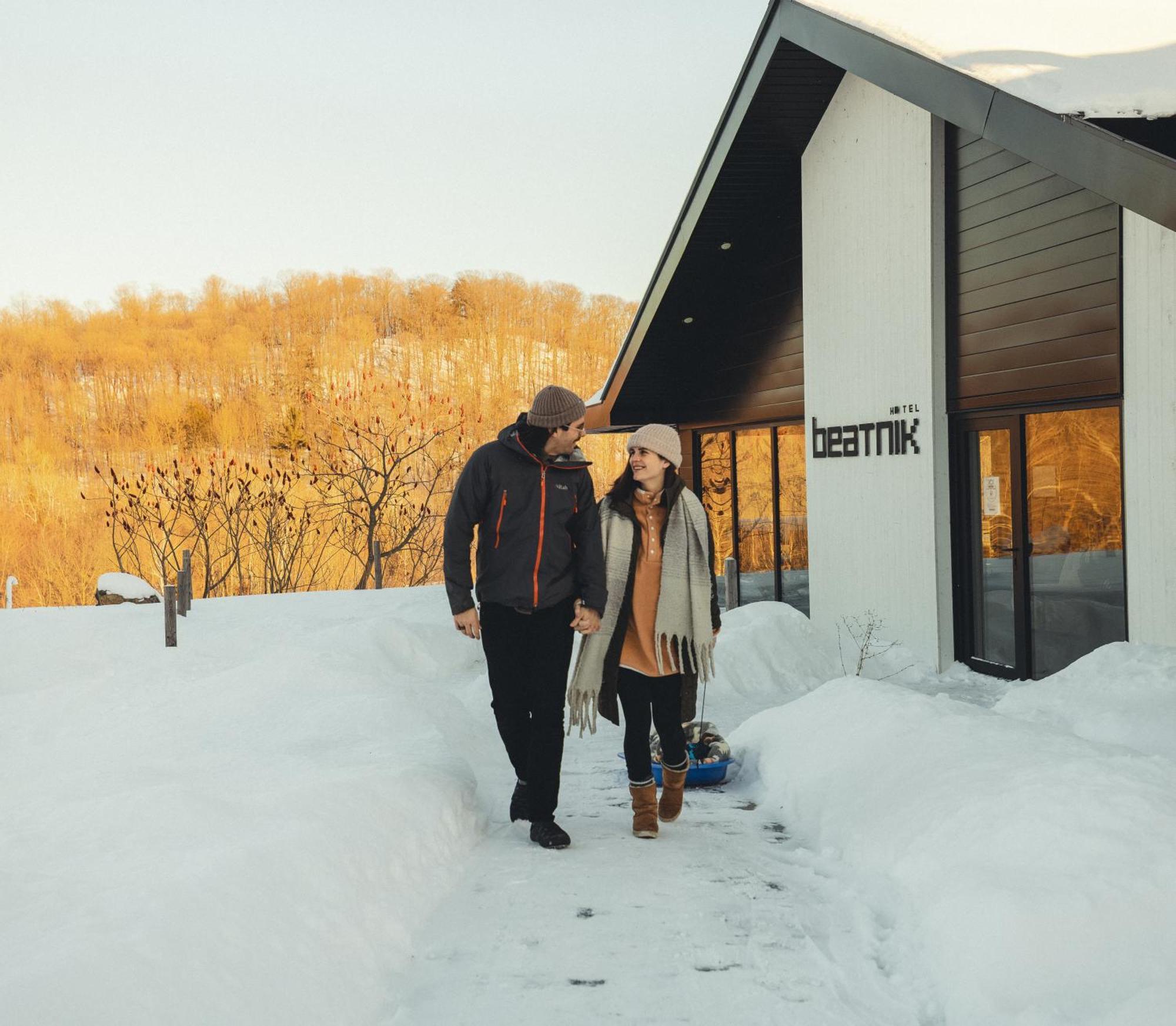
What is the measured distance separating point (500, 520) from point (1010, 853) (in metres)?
1.96

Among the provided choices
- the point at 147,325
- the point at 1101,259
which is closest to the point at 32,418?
the point at 147,325

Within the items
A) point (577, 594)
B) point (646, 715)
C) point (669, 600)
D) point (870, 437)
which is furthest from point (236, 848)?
point (870, 437)

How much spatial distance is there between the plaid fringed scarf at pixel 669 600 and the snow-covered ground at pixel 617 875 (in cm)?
61

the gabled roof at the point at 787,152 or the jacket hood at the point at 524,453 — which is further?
the gabled roof at the point at 787,152

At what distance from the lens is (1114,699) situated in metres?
4.76

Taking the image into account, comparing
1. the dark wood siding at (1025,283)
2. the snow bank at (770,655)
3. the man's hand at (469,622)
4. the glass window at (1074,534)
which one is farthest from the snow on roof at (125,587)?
the man's hand at (469,622)

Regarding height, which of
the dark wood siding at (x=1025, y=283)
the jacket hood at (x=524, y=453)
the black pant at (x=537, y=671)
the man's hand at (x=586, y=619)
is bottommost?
the black pant at (x=537, y=671)

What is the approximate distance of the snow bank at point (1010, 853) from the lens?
2.44m

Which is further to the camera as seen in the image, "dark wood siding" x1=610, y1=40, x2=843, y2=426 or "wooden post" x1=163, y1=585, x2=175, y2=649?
"wooden post" x1=163, y1=585, x2=175, y2=649

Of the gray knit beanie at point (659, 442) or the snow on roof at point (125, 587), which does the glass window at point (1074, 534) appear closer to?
the gray knit beanie at point (659, 442)

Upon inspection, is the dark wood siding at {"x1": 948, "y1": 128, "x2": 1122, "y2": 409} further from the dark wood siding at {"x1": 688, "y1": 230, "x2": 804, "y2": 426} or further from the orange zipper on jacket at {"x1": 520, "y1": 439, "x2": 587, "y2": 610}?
the orange zipper on jacket at {"x1": 520, "y1": 439, "x2": 587, "y2": 610}

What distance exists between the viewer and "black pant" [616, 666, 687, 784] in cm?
401

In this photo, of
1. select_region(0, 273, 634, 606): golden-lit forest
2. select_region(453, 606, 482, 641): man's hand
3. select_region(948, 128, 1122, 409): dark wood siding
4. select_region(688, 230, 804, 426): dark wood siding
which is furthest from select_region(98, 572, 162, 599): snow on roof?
select_region(453, 606, 482, 641): man's hand

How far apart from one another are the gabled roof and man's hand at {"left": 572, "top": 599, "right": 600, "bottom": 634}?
3080 millimetres
